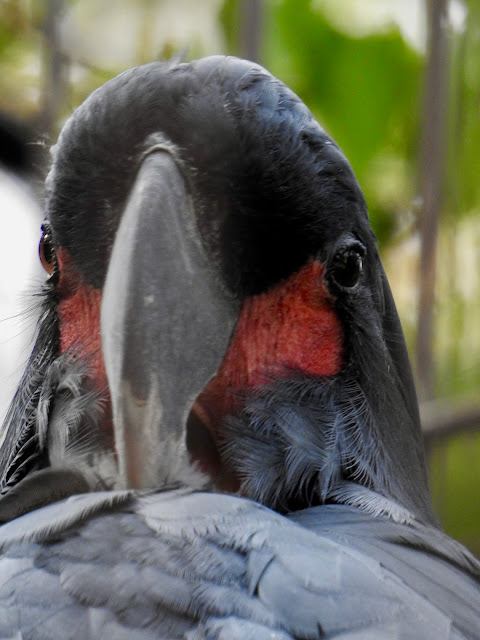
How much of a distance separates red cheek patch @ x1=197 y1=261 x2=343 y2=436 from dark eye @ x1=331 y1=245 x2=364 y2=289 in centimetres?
2

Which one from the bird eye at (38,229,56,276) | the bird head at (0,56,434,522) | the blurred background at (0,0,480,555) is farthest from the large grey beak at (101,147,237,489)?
the blurred background at (0,0,480,555)

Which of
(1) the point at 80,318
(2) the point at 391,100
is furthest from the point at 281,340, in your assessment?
(2) the point at 391,100

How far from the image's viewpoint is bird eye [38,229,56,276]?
1082 millimetres

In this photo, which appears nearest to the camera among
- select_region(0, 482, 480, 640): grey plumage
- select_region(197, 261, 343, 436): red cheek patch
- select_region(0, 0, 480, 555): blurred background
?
select_region(0, 482, 480, 640): grey plumage

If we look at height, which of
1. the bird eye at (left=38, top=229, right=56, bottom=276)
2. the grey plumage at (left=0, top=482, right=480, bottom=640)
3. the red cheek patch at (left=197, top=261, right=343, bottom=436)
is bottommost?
the grey plumage at (left=0, top=482, right=480, bottom=640)

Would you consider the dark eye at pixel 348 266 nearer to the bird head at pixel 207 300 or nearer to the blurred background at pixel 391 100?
the bird head at pixel 207 300

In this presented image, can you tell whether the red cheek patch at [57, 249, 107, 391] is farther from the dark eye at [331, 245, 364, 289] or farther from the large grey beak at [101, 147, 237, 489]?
the dark eye at [331, 245, 364, 289]

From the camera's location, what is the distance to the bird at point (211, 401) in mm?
818

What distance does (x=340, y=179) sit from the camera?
41.6 inches

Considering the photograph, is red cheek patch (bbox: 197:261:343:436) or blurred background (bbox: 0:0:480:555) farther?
blurred background (bbox: 0:0:480:555)

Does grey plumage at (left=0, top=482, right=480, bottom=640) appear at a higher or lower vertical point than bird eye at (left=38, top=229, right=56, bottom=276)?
lower

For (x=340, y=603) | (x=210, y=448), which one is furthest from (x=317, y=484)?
(x=340, y=603)

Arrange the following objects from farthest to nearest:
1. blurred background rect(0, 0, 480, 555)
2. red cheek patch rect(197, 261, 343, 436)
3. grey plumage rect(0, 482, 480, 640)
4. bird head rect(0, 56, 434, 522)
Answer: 1. blurred background rect(0, 0, 480, 555)
2. red cheek patch rect(197, 261, 343, 436)
3. bird head rect(0, 56, 434, 522)
4. grey plumage rect(0, 482, 480, 640)

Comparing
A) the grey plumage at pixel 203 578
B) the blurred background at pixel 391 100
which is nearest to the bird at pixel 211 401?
the grey plumage at pixel 203 578
